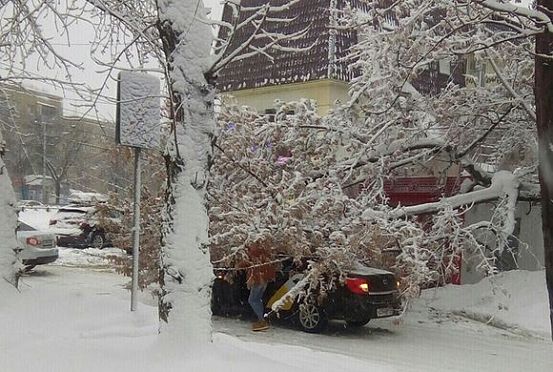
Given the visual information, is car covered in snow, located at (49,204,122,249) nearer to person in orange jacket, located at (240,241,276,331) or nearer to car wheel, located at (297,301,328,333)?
person in orange jacket, located at (240,241,276,331)

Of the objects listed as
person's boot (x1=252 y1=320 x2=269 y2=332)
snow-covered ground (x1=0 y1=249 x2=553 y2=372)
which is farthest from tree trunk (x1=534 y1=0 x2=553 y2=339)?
person's boot (x1=252 y1=320 x2=269 y2=332)

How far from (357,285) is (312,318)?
960 mm

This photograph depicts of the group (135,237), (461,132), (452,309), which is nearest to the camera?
(135,237)

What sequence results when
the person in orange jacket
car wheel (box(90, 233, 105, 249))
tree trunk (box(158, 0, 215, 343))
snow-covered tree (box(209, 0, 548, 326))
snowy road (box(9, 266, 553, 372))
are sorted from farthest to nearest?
1. car wheel (box(90, 233, 105, 249))
2. the person in orange jacket
3. snow-covered tree (box(209, 0, 548, 326))
4. snowy road (box(9, 266, 553, 372))
5. tree trunk (box(158, 0, 215, 343))

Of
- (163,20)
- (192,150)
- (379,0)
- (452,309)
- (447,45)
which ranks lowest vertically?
(452,309)

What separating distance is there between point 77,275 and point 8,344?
12.0m

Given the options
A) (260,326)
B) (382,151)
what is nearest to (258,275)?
(260,326)

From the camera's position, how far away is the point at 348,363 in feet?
16.5

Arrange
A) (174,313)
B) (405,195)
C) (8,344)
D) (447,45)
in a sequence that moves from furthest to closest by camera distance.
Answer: (405,195) → (447,45) → (8,344) → (174,313)

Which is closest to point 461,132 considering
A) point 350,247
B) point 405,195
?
point 350,247

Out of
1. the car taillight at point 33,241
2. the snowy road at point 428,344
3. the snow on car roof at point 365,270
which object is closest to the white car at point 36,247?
the car taillight at point 33,241

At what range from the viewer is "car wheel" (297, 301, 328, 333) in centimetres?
1035

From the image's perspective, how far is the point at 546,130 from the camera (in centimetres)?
598

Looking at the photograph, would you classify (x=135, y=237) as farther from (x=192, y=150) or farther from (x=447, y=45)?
(x=447, y=45)
